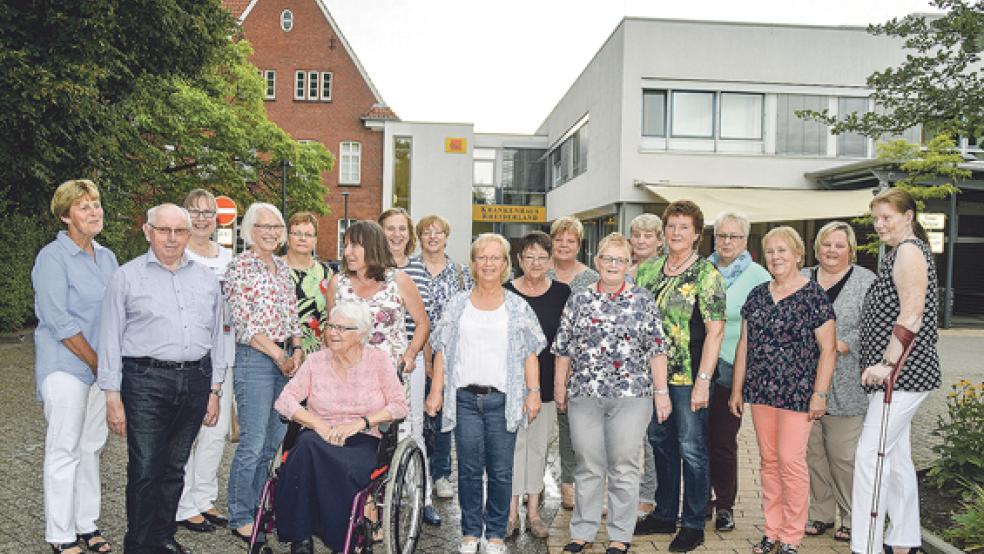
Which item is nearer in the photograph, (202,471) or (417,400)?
(202,471)

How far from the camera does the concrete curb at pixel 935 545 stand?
449 cm

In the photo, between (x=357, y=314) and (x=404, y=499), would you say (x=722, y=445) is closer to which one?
(x=404, y=499)

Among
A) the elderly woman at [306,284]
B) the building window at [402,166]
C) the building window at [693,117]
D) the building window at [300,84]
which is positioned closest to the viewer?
the elderly woman at [306,284]

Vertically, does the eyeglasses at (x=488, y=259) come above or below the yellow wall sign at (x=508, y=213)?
below

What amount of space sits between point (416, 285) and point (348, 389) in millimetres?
1009

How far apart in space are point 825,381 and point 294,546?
9.73 ft

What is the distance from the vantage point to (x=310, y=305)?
5.00 m

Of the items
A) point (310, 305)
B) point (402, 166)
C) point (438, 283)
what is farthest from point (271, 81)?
point (310, 305)

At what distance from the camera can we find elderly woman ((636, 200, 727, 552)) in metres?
4.67

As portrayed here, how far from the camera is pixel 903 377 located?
4.17 meters

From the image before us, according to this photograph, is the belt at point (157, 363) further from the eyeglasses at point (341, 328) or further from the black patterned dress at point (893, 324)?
the black patterned dress at point (893, 324)

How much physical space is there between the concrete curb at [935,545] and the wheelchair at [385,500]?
9.70 feet

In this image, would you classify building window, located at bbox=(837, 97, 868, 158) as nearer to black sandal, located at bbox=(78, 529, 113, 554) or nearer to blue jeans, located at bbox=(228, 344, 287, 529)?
blue jeans, located at bbox=(228, 344, 287, 529)

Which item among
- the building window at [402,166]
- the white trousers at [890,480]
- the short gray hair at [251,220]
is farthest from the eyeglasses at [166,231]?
→ the building window at [402,166]
